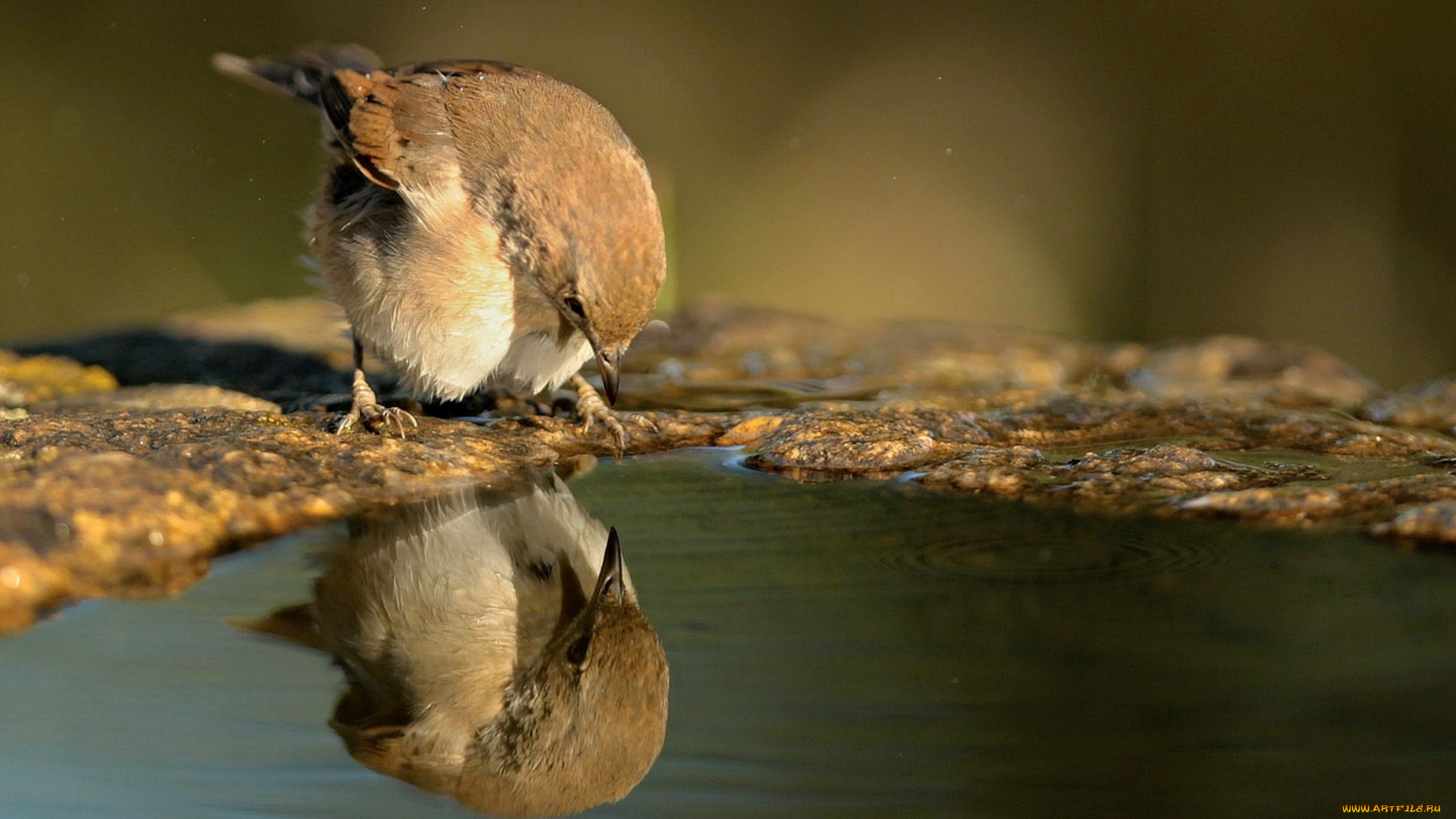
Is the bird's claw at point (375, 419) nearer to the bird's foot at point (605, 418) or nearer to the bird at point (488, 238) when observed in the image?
the bird at point (488, 238)

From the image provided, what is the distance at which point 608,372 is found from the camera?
3.37 m

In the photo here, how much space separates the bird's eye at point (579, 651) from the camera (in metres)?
1.83

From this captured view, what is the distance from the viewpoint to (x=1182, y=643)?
1.79 metres

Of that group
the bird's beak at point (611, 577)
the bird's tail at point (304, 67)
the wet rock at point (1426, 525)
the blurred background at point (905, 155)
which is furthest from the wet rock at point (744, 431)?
the blurred background at point (905, 155)

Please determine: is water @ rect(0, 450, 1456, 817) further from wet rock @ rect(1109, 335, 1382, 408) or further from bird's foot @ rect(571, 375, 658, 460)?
wet rock @ rect(1109, 335, 1382, 408)

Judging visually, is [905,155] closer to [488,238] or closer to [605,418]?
[488,238]

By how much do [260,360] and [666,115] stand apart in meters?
4.99

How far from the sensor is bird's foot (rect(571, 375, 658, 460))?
323 cm

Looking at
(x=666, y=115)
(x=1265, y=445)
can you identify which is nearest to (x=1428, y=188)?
(x=666, y=115)

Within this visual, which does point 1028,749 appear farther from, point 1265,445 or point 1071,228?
point 1071,228

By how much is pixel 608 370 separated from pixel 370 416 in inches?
25.2

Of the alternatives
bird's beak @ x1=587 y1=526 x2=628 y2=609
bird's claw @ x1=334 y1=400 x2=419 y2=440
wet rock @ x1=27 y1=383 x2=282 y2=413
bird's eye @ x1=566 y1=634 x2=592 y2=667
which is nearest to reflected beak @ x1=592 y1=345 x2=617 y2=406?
bird's claw @ x1=334 y1=400 x2=419 y2=440

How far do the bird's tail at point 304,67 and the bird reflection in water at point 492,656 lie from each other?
2590mm

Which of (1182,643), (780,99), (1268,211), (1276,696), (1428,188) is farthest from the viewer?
(780,99)
